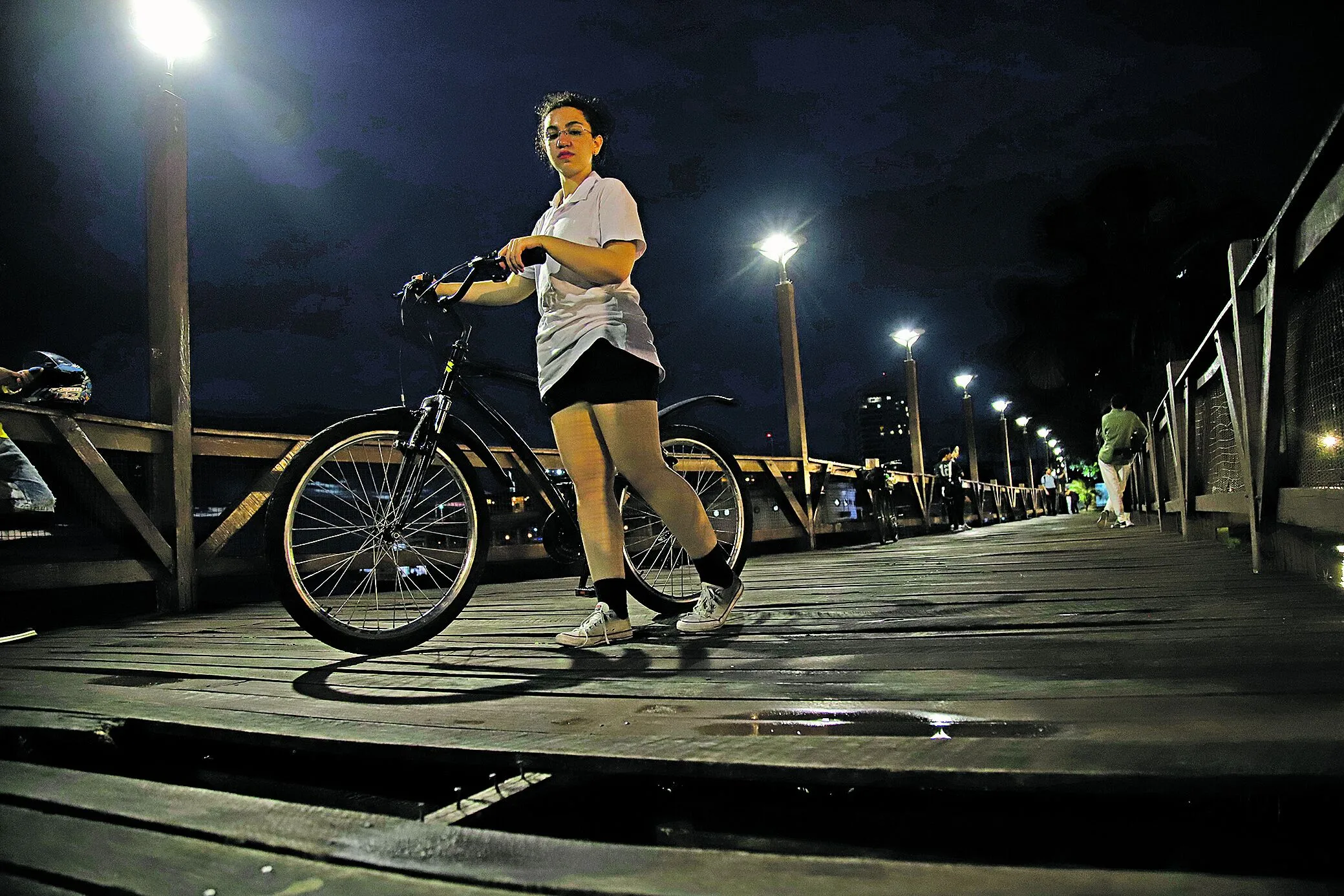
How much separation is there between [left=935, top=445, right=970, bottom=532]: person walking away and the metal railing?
10.3 meters

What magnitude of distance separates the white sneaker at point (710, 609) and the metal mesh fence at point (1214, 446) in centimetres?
290

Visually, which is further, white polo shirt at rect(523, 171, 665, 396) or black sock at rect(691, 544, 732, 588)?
black sock at rect(691, 544, 732, 588)

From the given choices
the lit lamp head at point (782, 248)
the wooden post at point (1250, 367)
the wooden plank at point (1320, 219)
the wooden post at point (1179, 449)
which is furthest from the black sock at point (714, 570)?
the lit lamp head at point (782, 248)

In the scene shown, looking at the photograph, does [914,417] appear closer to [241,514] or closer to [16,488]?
[241,514]

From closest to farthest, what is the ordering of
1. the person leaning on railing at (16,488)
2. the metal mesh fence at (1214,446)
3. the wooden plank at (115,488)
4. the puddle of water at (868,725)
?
1. the puddle of water at (868,725)
2. the person leaning on railing at (16,488)
3. the wooden plank at (115,488)
4. the metal mesh fence at (1214,446)

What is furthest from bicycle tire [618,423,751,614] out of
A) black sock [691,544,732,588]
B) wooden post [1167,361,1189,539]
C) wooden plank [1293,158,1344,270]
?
wooden post [1167,361,1189,539]

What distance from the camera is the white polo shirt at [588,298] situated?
6.98 feet

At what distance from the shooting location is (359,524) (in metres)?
2.40

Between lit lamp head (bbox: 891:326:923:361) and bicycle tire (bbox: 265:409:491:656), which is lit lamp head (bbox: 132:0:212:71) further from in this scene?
lit lamp head (bbox: 891:326:923:361)

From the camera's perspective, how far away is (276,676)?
1865 mm

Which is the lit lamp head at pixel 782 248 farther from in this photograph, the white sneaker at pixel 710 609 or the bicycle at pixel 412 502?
the white sneaker at pixel 710 609

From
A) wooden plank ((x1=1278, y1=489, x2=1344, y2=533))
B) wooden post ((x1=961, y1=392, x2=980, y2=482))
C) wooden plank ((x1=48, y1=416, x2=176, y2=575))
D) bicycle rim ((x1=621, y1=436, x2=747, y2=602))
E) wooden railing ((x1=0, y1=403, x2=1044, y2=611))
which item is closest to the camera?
wooden plank ((x1=1278, y1=489, x2=1344, y2=533))

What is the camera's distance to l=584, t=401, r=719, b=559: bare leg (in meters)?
2.16

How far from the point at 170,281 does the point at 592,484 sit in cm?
344
